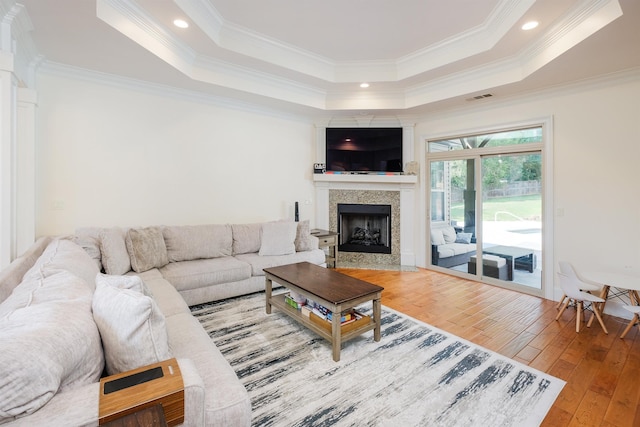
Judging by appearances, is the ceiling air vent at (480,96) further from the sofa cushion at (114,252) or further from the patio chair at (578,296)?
the sofa cushion at (114,252)

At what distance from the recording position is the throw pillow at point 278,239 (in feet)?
13.8

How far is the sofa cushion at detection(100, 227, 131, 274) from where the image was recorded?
3002 mm

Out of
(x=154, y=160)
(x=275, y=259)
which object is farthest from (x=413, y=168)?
(x=154, y=160)

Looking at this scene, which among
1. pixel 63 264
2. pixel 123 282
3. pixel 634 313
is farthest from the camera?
pixel 634 313

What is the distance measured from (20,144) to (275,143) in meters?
3.14

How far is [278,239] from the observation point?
14.0ft

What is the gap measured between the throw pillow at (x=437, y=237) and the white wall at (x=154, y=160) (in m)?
2.38

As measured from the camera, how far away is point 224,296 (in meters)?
3.58

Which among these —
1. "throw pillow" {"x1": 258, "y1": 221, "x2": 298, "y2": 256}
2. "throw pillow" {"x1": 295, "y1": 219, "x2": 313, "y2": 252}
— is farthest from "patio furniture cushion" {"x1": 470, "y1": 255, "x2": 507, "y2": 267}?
"throw pillow" {"x1": 258, "y1": 221, "x2": 298, "y2": 256}

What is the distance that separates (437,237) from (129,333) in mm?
4915

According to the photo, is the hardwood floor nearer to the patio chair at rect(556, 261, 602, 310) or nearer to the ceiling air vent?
the patio chair at rect(556, 261, 602, 310)

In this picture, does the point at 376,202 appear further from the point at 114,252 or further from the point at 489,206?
the point at 114,252

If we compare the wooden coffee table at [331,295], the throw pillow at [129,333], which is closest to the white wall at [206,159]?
the wooden coffee table at [331,295]

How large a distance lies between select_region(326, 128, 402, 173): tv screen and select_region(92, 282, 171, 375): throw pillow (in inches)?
178
